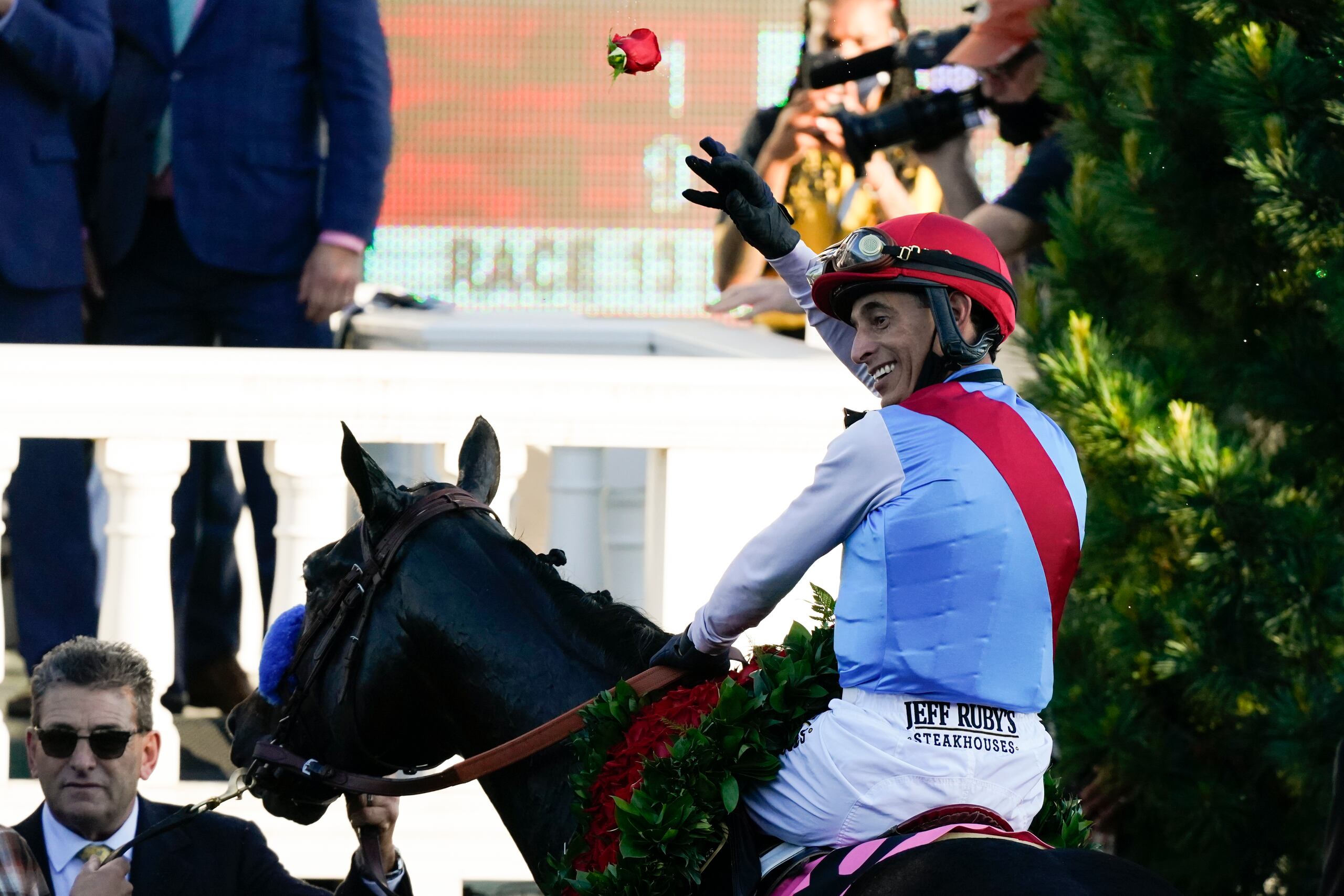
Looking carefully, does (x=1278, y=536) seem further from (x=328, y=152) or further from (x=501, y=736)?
A: (x=328, y=152)

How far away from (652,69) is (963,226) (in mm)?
774

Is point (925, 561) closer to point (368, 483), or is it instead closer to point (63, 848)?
point (368, 483)

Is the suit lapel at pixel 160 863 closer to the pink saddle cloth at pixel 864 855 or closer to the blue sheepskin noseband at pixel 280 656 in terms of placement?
the blue sheepskin noseband at pixel 280 656

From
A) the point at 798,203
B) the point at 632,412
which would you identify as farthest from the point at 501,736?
the point at 798,203

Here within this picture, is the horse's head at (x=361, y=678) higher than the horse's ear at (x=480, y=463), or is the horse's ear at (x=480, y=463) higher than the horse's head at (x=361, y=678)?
the horse's ear at (x=480, y=463)

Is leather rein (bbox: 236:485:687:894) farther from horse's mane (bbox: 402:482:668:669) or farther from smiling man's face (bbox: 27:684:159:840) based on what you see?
smiling man's face (bbox: 27:684:159:840)

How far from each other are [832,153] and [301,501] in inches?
103

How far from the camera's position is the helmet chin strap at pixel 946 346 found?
103 inches

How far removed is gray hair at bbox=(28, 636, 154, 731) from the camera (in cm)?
367

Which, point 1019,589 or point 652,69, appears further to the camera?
point 652,69

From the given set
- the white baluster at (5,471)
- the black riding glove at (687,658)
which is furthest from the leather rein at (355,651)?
the white baluster at (5,471)

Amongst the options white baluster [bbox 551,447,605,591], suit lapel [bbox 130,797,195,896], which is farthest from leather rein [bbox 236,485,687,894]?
white baluster [bbox 551,447,605,591]

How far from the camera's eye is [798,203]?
247 inches

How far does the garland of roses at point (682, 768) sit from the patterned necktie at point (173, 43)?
3329 mm
